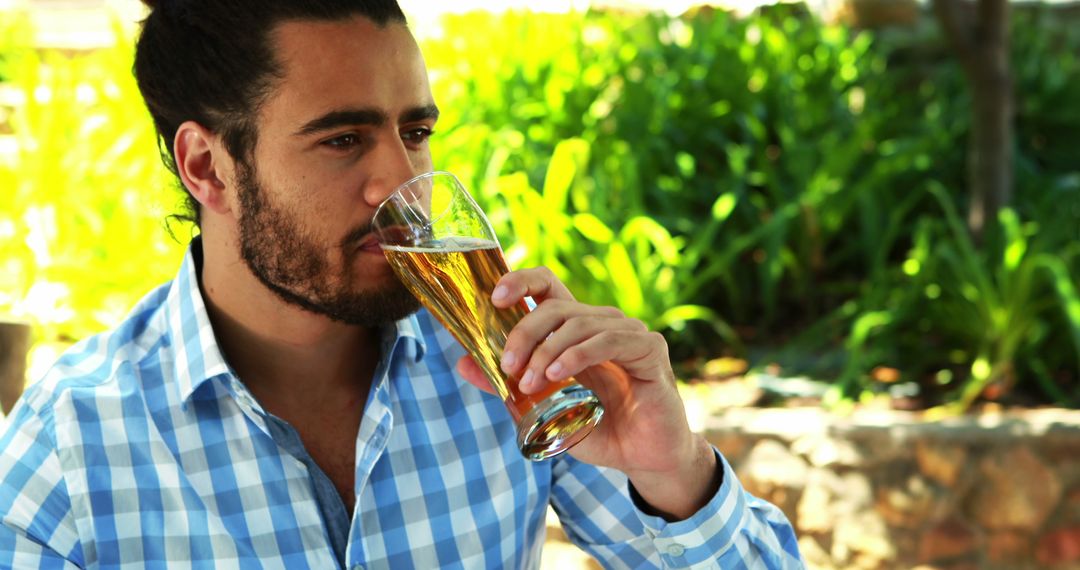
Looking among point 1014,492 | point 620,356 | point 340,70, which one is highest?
point 340,70

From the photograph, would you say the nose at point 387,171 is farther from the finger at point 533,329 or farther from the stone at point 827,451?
the stone at point 827,451

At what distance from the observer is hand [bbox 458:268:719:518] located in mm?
1258

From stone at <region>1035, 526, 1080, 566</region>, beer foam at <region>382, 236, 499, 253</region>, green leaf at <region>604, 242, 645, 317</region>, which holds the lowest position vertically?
stone at <region>1035, 526, 1080, 566</region>

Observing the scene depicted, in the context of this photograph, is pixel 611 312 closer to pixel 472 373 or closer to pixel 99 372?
pixel 472 373

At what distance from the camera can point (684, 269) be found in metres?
3.56

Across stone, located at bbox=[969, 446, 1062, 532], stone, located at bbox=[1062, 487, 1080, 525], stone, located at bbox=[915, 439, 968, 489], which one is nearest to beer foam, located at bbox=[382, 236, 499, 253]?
stone, located at bbox=[915, 439, 968, 489]

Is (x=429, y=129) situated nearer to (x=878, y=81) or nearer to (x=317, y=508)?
(x=317, y=508)

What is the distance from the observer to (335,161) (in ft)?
5.06

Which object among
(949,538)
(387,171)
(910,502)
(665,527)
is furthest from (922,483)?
(387,171)

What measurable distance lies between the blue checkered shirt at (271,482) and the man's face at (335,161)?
0.15 metres

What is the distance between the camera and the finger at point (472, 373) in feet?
4.82

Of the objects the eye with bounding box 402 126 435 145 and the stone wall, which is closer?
the eye with bounding box 402 126 435 145

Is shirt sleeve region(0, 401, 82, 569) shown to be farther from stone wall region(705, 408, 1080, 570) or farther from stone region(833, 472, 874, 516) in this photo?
stone region(833, 472, 874, 516)

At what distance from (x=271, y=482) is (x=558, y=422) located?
0.46m
